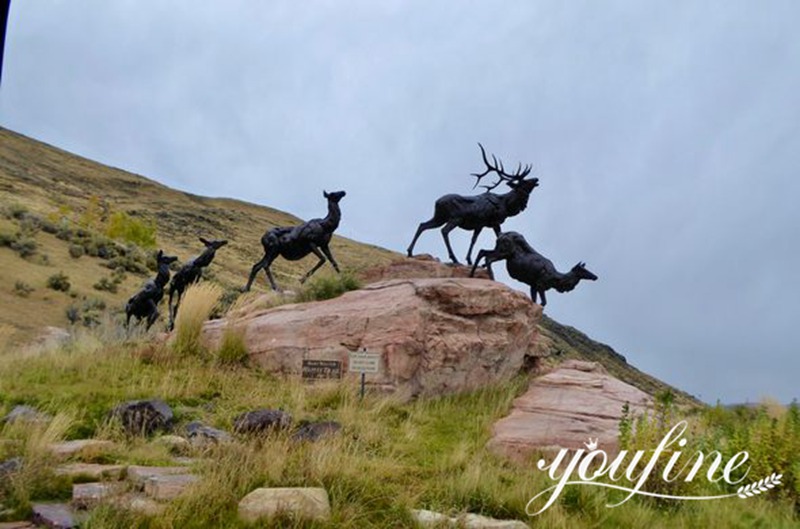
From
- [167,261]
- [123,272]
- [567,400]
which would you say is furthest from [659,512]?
[123,272]

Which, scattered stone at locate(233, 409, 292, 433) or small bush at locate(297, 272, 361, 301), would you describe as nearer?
scattered stone at locate(233, 409, 292, 433)

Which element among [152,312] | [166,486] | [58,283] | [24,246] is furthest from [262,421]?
[24,246]

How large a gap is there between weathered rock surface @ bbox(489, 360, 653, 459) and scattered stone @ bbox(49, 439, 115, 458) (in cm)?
449

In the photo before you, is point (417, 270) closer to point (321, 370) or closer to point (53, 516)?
point (321, 370)

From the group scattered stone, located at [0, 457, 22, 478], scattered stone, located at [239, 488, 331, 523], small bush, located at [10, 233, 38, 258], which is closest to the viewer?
scattered stone, located at [239, 488, 331, 523]

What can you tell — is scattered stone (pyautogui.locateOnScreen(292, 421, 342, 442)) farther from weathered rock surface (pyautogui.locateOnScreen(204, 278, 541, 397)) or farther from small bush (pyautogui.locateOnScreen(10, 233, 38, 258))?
small bush (pyautogui.locateOnScreen(10, 233, 38, 258))

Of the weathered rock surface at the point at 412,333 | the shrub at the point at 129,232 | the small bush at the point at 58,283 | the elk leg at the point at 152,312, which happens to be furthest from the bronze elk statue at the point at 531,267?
the shrub at the point at 129,232

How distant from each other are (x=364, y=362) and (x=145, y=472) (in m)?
4.71

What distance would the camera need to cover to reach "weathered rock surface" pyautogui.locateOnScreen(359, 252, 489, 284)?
1570 cm

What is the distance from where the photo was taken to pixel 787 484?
310 inches

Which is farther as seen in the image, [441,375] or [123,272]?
[123,272]

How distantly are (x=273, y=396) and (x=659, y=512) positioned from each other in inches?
222

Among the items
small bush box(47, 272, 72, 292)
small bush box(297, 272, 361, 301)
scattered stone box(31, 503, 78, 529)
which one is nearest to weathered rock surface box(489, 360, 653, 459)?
small bush box(297, 272, 361, 301)

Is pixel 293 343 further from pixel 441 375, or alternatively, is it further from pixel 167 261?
pixel 167 261
